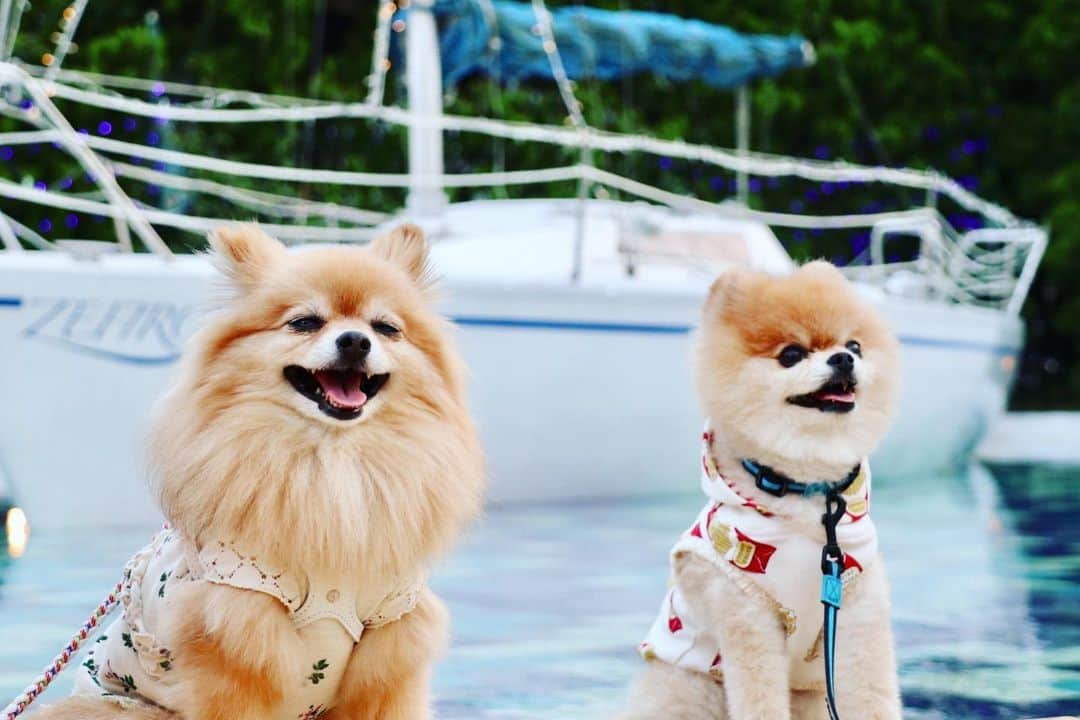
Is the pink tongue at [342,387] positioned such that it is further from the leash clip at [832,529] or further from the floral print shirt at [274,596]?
the leash clip at [832,529]

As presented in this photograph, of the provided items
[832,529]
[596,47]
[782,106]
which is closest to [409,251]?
[832,529]

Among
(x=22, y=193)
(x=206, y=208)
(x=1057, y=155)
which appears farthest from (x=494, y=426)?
(x=1057, y=155)

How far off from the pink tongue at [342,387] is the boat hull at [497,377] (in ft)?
11.9

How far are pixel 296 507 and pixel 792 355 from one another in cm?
101

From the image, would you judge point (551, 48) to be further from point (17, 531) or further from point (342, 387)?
point (342, 387)

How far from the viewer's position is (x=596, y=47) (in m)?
9.11

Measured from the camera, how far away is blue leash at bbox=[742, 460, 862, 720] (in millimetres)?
2588

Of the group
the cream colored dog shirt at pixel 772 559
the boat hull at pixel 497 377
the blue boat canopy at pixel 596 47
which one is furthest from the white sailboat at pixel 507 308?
the cream colored dog shirt at pixel 772 559

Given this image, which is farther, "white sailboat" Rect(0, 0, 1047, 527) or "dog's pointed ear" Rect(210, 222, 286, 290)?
"white sailboat" Rect(0, 0, 1047, 527)

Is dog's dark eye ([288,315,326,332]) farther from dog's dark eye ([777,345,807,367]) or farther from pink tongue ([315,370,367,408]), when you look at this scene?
dog's dark eye ([777,345,807,367])

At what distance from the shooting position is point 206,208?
563 inches

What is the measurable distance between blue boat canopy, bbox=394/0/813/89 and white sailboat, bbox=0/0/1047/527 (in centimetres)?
13

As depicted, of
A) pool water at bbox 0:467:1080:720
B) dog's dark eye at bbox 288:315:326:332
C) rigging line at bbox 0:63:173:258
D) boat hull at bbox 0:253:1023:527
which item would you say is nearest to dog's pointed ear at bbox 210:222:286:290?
dog's dark eye at bbox 288:315:326:332

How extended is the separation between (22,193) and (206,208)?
7.98 meters
